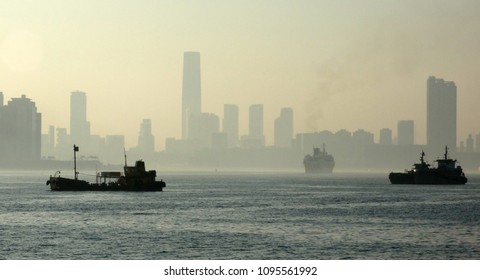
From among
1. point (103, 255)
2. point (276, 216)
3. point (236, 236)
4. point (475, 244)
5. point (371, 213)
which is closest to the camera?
point (103, 255)

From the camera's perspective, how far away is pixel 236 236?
258 ft

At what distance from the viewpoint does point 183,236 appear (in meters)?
78.6

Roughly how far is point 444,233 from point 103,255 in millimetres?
37459
